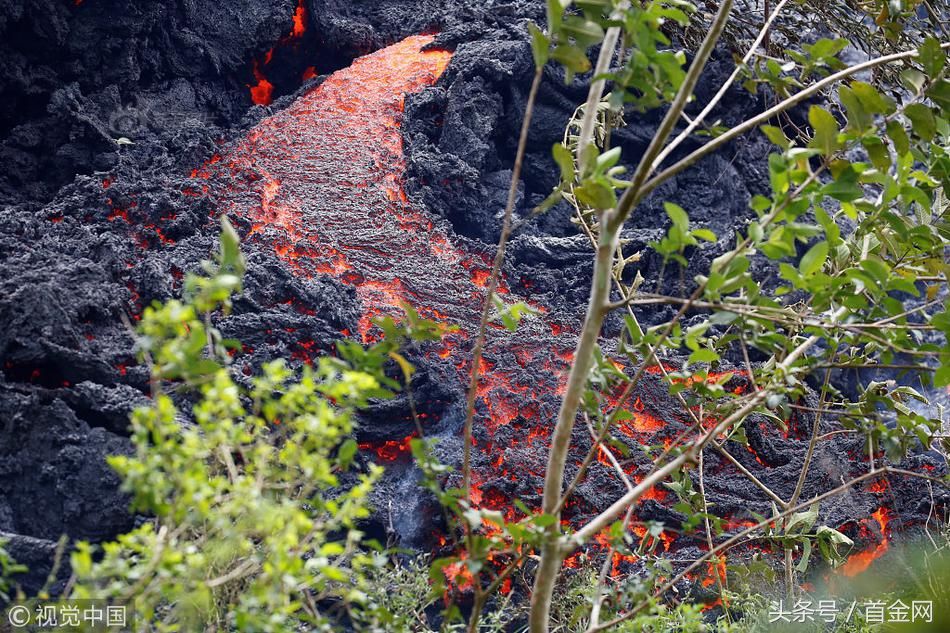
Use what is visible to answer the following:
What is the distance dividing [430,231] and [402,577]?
2.02 m

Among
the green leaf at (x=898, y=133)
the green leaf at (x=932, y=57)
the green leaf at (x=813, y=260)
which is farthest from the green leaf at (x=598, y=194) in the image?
the green leaf at (x=932, y=57)

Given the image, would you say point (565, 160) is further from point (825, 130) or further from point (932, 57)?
point (932, 57)

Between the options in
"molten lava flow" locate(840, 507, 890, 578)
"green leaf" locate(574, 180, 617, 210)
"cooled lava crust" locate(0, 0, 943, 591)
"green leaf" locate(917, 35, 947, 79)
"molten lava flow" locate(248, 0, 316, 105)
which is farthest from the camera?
"molten lava flow" locate(248, 0, 316, 105)

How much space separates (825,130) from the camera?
1316mm

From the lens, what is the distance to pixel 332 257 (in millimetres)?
3643

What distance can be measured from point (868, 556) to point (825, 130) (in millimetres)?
2428

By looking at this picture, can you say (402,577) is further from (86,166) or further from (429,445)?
(86,166)

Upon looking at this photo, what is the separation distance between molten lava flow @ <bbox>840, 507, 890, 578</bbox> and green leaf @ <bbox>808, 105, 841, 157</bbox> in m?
2.29

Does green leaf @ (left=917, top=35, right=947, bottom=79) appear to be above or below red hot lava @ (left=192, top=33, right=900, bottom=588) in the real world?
above

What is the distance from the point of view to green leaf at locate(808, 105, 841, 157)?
130cm

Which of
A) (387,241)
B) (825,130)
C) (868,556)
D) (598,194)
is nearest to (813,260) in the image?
(825,130)

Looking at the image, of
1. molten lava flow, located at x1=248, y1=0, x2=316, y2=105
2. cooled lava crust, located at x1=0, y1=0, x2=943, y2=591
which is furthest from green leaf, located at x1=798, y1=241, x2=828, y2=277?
molten lava flow, located at x1=248, y1=0, x2=316, y2=105

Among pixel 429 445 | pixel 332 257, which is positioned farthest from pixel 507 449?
pixel 429 445

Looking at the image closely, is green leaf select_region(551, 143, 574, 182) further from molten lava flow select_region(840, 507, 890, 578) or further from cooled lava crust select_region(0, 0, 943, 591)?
molten lava flow select_region(840, 507, 890, 578)
